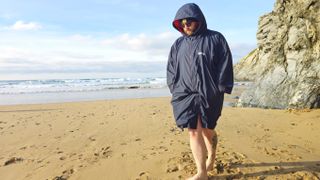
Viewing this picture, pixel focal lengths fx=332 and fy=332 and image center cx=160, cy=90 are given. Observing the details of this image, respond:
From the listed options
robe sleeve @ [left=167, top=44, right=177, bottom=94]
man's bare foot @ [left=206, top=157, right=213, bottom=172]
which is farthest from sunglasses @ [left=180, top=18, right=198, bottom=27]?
man's bare foot @ [left=206, top=157, right=213, bottom=172]

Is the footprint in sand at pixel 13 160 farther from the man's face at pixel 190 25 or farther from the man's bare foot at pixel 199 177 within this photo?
the man's face at pixel 190 25

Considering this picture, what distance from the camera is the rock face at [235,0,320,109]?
8883 millimetres

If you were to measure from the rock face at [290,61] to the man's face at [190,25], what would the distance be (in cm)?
615

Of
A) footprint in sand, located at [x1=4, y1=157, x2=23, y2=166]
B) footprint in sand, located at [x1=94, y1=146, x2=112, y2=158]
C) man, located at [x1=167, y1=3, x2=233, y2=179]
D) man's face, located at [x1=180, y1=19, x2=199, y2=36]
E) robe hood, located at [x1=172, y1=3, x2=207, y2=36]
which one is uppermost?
robe hood, located at [x1=172, y1=3, x2=207, y2=36]

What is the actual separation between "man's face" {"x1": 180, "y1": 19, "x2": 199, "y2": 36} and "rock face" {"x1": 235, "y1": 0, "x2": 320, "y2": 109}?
20.2 ft

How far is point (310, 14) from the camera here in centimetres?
932

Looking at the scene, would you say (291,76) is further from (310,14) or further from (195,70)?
(195,70)

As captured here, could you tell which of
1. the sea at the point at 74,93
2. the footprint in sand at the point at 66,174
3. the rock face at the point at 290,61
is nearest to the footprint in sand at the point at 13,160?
the footprint in sand at the point at 66,174

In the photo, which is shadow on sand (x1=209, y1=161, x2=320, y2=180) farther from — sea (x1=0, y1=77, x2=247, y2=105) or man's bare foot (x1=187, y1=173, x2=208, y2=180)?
sea (x1=0, y1=77, x2=247, y2=105)

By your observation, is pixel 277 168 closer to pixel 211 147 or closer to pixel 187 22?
pixel 211 147

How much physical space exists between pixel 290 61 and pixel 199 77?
22.9 ft

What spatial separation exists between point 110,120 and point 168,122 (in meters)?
1.72

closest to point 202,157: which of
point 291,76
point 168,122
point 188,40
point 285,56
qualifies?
point 188,40

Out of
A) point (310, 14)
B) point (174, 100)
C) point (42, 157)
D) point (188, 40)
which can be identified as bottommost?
point (42, 157)
